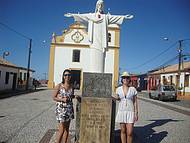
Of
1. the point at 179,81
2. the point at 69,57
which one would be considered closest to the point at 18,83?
the point at 69,57

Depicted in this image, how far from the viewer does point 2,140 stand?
6.73 meters

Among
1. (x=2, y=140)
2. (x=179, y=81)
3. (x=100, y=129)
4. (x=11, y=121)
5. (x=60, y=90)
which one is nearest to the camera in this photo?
(x=60, y=90)

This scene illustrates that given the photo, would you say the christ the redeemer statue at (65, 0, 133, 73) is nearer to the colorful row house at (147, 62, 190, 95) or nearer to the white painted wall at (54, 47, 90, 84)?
the colorful row house at (147, 62, 190, 95)

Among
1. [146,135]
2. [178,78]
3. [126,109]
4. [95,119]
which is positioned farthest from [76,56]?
[126,109]

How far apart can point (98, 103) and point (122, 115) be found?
60 centimetres

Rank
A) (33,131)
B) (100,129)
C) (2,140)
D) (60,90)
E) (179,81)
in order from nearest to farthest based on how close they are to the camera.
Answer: (60,90) → (100,129) → (2,140) → (33,131) → (179,81)

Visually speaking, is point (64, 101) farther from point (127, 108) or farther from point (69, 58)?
point (69, 58)

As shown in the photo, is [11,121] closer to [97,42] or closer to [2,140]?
[2,140]

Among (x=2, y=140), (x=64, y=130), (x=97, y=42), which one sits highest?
(x=97, y=42)

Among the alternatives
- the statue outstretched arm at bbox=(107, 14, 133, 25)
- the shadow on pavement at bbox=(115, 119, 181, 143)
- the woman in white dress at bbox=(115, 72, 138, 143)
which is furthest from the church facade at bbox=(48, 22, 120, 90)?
the woman in white dress at bbox=(115, 72, 138, 143)

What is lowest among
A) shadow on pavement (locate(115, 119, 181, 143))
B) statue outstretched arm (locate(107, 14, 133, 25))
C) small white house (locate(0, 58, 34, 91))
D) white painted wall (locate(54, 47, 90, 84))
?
shadow on pavement (locate(115, 119, 181, 143))

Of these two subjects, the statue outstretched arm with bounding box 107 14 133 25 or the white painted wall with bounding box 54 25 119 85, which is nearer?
the statue outstretched arm with bounding box 107 14 133 25

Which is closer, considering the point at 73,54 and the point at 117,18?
the point at 117,18

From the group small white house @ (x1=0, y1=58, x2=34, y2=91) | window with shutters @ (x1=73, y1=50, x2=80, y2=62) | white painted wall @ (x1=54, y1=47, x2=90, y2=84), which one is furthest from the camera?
window with shutters @ (x1=73, y1=50, x2=80, y2=62)
